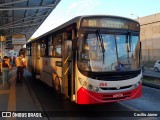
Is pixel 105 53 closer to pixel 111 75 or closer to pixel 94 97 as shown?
pixel 111 75

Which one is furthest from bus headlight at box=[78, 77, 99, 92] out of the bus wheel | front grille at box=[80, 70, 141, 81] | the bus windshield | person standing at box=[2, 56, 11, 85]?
person standing at box=[2, 56, 11, 85]

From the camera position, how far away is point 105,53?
8359 mm

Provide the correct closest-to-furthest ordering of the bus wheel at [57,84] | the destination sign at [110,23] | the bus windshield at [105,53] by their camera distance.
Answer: the bus windshield at [105,53]
the destination sign at [110,23]
the bus wheel at [57,84]

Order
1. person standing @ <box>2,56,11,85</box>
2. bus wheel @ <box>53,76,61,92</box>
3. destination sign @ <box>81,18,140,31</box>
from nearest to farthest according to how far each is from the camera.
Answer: destination sign @ <box>81,18,140,31</box> → bus wheel @ <box>53,76,61,92</box> → person standing @ <box>2,56,11,85</box>

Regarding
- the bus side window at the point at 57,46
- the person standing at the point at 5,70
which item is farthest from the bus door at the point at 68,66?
the person standing at the point at 5,70

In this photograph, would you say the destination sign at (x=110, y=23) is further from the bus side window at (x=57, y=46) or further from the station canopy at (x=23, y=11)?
the station canopy at (x=23, y=11)

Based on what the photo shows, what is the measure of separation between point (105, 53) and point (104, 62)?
0.86 ft

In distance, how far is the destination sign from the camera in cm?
845

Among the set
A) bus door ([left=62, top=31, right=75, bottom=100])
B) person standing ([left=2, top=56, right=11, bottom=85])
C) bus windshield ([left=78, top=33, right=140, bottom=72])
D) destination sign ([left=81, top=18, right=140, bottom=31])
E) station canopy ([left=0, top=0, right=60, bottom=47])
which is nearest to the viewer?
bus windshield ([left=78, top=33, right=140, bottom=72])

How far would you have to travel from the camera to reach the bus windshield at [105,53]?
8.27 m

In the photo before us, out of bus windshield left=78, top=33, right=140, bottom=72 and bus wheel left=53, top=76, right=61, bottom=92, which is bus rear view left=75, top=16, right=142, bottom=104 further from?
bus wheel left=53, top=76, right=61, bottom=92

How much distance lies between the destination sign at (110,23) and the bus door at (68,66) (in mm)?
856

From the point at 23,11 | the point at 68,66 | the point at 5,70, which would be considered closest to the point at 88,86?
the point at 68,66

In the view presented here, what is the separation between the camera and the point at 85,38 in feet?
27.2
